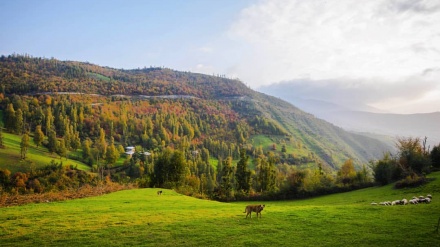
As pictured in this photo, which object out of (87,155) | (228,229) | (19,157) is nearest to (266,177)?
(228,229)

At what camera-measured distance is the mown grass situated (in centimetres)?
11650

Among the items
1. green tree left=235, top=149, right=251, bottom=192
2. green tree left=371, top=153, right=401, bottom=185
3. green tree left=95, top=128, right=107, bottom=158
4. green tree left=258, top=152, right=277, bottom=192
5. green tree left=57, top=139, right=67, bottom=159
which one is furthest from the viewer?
green tree left=95, top=128, right=107, bottom=158

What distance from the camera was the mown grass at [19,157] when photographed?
11650 cm

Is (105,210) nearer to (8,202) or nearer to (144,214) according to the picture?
(144,214)

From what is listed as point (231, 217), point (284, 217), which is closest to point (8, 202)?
point (231, 217)

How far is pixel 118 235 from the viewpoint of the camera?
1669cm

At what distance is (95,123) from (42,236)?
198597mm

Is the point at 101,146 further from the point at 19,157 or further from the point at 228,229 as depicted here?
the point at 228,229

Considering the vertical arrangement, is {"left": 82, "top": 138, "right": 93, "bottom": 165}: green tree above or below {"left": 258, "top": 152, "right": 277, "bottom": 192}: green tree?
above

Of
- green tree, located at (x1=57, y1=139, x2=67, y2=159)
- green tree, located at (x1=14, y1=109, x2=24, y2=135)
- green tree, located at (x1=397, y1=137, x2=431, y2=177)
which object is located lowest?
A: green tree, located at (x1=397, y1=137, x2=431, y2=177)

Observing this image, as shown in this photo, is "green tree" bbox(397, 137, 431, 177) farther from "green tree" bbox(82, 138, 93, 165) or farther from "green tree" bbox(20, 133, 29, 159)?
"green tree" bbox(82, 138, 93, 165)

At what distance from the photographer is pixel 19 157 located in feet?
403

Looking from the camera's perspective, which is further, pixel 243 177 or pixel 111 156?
pixel 111 156

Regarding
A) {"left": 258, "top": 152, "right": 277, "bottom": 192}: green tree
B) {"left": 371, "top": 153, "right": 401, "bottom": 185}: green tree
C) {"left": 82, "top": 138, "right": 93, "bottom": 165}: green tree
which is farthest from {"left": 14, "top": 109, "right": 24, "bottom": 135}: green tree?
{"left": 371, "top": 153, "right": 401, "bottom": 185}: green tree
